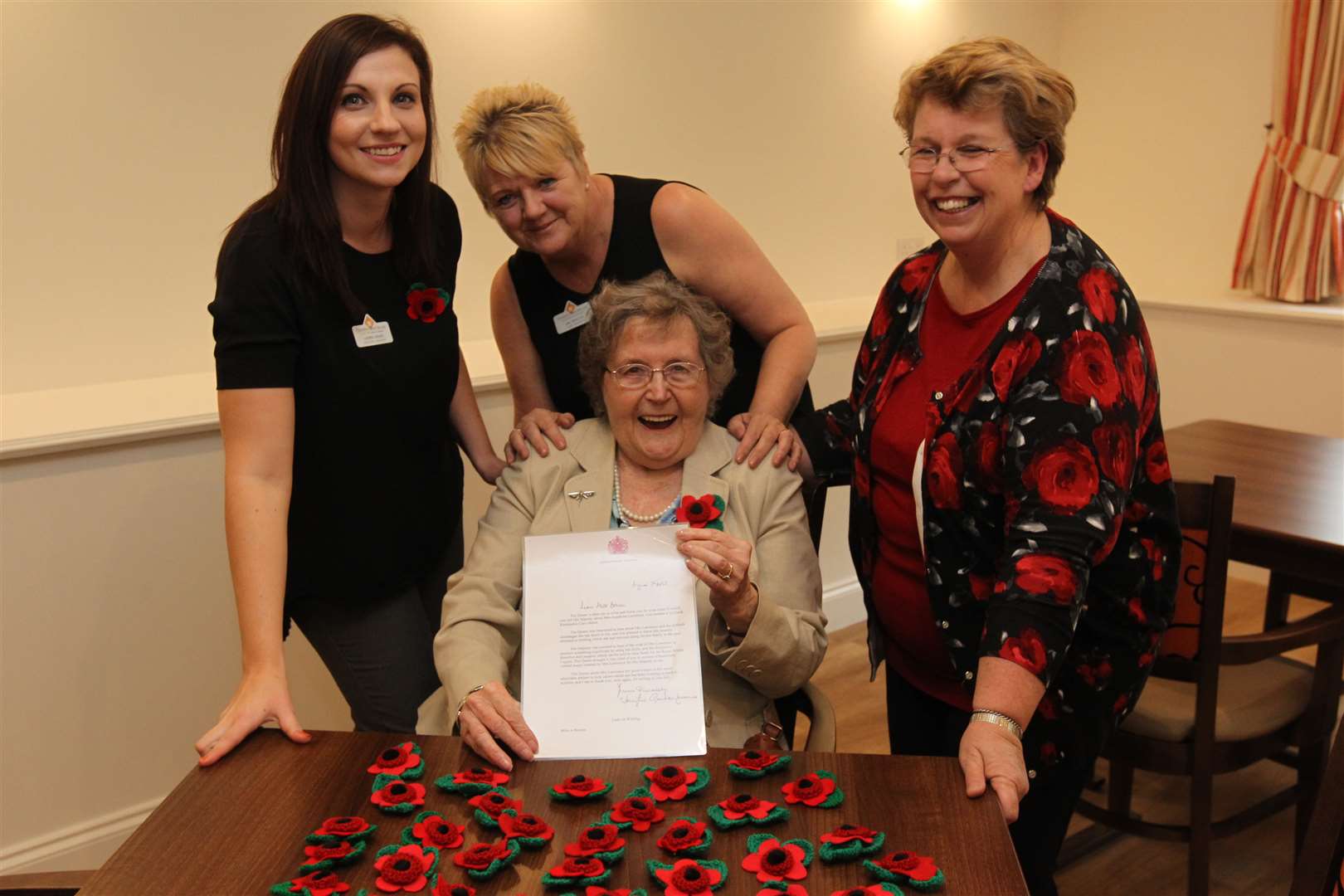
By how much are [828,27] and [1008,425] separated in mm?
3401

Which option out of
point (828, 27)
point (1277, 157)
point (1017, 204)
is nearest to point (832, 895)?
point (1017, 204)

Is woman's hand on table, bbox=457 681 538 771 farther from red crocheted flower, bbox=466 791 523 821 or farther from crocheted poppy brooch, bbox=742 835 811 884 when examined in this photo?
crocheted poppy brooch, bbox=742 835 811 884

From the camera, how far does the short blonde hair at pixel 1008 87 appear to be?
1639mm

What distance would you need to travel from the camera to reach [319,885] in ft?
4.39

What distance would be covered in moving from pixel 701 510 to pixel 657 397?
0.23m

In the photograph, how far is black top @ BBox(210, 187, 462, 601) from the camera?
1.88 m

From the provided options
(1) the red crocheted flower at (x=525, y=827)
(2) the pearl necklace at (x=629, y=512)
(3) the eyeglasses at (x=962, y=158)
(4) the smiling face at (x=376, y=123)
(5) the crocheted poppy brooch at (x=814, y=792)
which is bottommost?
(1) the red crocheted flower at (x=525, y=827)

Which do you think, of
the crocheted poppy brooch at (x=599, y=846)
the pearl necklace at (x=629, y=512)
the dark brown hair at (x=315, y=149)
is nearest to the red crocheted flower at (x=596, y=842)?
the crocheted poppy brooch at (x=599, y=846)

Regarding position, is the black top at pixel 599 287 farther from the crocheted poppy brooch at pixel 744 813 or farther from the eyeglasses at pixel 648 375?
the crocheted poppy brooch at pixel 744 813

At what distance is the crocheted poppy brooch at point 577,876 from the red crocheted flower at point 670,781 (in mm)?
173

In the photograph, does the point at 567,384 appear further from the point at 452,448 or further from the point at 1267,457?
the point at 1267,457

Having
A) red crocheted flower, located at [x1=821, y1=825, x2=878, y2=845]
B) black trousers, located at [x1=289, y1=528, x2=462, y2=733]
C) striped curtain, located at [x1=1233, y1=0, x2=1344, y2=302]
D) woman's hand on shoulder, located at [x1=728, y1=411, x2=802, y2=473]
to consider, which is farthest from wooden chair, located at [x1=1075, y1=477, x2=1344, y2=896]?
striped curtain, located at [x1=1233, y1=0, x2=1344, y2=302]

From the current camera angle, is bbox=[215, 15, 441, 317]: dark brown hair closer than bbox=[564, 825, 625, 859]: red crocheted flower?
No

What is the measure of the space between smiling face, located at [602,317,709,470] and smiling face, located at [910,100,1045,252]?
51 centimetres
